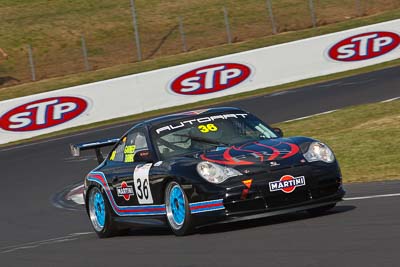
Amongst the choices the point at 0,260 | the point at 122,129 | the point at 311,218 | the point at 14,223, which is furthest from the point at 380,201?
the point at 122,129

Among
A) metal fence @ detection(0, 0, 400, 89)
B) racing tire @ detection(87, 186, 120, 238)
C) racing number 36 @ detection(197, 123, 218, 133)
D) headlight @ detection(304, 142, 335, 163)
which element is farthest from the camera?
metal fence @ detection(0, 0, 400, 89)

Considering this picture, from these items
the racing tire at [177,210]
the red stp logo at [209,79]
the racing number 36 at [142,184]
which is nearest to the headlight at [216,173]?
the racing tire at [177,210]

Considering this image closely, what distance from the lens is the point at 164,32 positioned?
1556 inches

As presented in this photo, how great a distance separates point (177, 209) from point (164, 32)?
101 feet

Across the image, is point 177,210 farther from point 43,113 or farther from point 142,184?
point 43,113

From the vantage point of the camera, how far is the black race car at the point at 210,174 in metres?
8.91

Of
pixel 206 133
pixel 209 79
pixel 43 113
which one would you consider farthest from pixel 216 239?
pixel 209 79

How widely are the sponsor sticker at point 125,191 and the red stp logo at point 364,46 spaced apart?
2085 cm

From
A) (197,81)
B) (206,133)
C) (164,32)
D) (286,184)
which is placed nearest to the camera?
(286,184)

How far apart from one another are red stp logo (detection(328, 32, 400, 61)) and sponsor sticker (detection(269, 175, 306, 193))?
2190cm

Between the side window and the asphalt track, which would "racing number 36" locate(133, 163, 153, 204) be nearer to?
the side window

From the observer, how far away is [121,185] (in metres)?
10.4

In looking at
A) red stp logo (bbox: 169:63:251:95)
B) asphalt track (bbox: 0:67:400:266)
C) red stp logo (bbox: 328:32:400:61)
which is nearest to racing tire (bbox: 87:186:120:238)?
asphalt track (bbox: 0:67:400:266)

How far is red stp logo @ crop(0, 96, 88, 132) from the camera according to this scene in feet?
86.6
